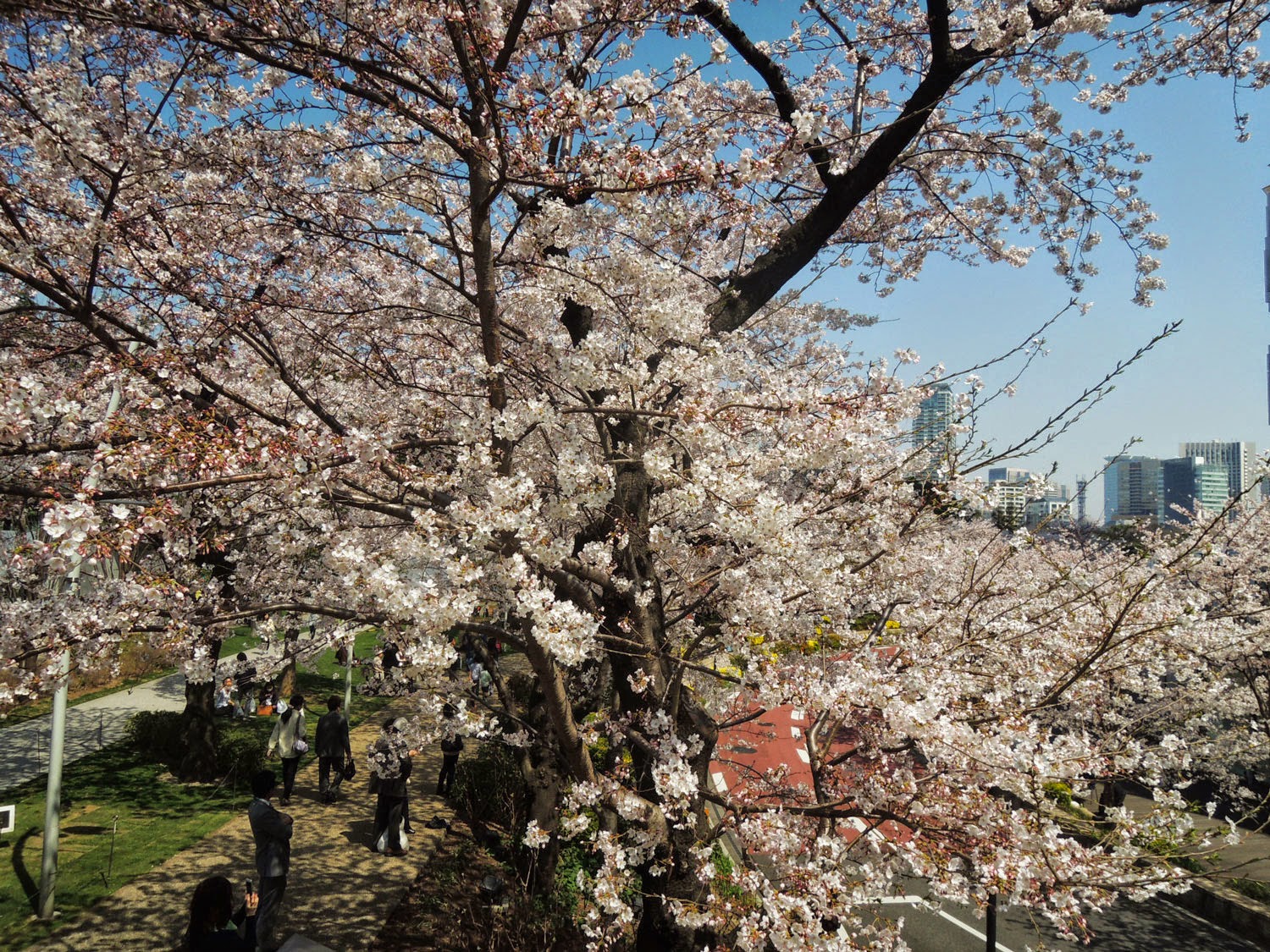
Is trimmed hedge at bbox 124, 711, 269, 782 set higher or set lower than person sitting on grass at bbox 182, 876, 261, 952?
lower

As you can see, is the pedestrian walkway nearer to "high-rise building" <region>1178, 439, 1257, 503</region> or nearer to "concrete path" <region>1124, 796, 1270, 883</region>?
"concrete path" <region>1124, 796, 1270, 883</region>

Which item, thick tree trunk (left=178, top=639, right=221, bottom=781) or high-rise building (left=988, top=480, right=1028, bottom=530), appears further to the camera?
thick tree trunk (left=178, top=639, right=221, bottom=781)

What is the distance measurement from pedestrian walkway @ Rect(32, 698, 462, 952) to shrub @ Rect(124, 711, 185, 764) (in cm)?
234

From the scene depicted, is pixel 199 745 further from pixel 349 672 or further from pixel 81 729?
pixel 81 729

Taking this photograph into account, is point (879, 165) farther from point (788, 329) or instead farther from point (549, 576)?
point (788, 329)

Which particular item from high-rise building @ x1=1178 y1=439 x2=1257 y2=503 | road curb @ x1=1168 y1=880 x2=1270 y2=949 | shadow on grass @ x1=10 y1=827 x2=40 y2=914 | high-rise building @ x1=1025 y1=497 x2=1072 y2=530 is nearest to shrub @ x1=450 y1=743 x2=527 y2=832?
shadow on grass @ x1=10 y1=827 x2=40 y2=914

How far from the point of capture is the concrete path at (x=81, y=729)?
8.94m

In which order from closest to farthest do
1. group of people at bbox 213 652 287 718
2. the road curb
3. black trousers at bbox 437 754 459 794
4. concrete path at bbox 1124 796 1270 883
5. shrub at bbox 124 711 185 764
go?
1. the road curb
2. black trousers at bbox 437 754 459 794
3. concrete path at bbox 1124 796 1270 883
4. shrub at bbox 124 711 185 764
5. group of people at bbox 213 652 287 718

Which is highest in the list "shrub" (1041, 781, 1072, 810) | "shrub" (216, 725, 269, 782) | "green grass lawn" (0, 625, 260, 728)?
"shrub" (1041, 781, 1072, 810)

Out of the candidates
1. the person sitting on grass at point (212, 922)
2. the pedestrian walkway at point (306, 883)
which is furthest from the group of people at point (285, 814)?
the pedestrian walkway at point (306, 883)

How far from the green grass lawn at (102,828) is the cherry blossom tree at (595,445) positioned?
2712mm

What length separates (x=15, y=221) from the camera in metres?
2.86

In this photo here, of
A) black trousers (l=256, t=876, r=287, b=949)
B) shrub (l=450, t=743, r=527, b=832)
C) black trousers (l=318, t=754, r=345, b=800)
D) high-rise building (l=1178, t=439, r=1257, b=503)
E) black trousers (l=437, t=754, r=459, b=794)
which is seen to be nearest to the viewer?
black trousers (l=256, t=876, r=287, b=949)

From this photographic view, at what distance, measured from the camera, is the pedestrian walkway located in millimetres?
5312
